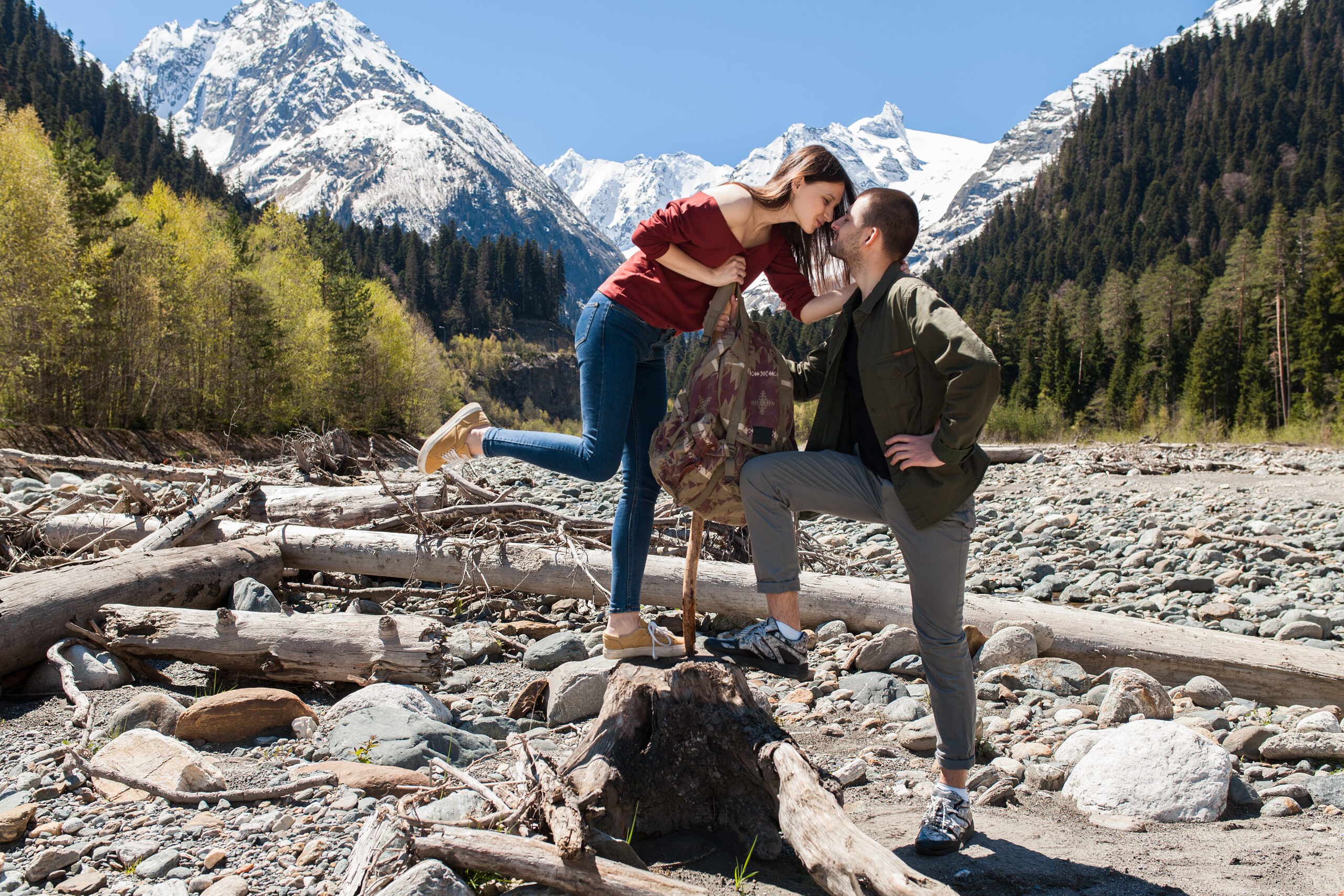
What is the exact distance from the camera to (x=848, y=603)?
5613mm

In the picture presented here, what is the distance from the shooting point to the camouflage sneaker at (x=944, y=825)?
2.39m

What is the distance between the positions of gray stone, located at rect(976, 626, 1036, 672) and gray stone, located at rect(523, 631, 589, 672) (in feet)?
8.43

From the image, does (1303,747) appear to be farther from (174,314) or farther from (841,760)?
(174,314)

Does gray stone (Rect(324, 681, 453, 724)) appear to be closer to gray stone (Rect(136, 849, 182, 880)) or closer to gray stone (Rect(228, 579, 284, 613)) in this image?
gray stone (Rect(136, 849, 182, 880))

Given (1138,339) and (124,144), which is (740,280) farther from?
(124,144)

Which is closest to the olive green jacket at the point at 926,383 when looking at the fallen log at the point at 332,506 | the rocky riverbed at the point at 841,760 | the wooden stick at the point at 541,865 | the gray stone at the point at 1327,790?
the rocky riverbed at the point at 841,760

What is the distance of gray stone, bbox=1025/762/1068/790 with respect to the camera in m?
3.11

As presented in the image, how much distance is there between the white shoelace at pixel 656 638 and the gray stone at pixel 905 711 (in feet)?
5.08

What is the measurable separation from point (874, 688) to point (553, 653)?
2019 mm

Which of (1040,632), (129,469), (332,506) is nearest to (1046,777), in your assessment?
(1040,632)

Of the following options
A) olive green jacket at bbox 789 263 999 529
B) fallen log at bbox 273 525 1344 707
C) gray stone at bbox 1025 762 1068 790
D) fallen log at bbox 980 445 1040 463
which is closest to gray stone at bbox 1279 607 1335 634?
fallen log at bbox 273 525 1344 707

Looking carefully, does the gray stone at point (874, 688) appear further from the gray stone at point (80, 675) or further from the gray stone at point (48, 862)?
the gray stone at point (80, 675)

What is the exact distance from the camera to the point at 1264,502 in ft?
39.7

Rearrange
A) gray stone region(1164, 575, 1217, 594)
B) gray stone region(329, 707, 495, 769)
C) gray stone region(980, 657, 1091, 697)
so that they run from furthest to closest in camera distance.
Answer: gray stone region(1164, 575, 1217, 594), gray stone region(980, 657, 1091, 697), gray stone region(329, 707, 495, 769)
